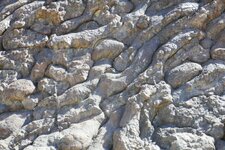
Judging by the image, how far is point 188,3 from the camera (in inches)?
79.4

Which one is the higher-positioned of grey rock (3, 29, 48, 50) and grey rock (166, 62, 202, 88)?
grey rock (3, 29, 48, 50)

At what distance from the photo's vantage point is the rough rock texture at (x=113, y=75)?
5.66 feet

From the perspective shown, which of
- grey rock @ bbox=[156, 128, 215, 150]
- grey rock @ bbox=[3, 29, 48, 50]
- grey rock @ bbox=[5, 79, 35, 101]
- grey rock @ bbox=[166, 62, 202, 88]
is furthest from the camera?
grey rock @ bbox=[3, 29, 48, 50]

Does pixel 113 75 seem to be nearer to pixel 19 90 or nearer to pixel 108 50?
pixel 108 50

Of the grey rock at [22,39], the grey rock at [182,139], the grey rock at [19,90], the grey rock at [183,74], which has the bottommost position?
the grey rock at [182,139]

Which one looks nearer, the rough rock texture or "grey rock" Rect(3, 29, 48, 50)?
the rough rock texture

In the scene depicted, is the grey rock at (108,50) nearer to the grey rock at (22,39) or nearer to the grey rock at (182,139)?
the grey rock at (22,39)

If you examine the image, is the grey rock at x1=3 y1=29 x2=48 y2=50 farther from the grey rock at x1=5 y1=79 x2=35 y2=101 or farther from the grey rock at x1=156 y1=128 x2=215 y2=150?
the grey rock at x1=156 y1=128 x2=215 y2=150

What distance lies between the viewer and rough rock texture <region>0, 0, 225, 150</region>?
1726mm

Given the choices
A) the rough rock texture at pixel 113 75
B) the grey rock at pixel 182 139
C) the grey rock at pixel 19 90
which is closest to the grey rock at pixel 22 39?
the rough rock texture at pixel 113 75

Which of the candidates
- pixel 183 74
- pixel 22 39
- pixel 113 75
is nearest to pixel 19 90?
pixel 22 39

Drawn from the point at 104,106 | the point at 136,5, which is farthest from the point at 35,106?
the point at 136,5

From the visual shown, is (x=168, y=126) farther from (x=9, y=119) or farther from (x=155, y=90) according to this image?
(x=9, y=119)

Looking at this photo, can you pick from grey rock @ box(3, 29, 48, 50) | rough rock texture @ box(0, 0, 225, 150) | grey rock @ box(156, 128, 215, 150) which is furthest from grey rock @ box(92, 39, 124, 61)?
grey rock @ box(156, 128, 215, 150)
